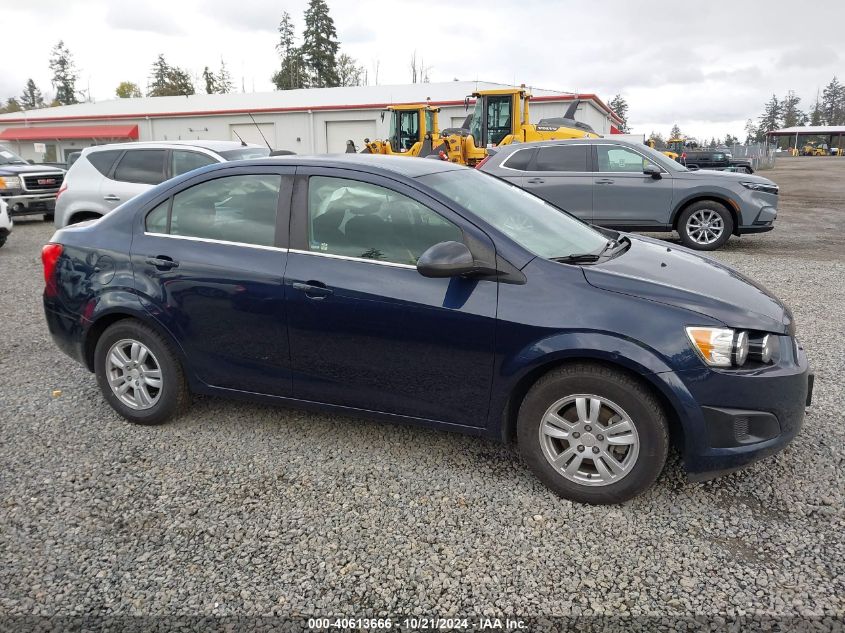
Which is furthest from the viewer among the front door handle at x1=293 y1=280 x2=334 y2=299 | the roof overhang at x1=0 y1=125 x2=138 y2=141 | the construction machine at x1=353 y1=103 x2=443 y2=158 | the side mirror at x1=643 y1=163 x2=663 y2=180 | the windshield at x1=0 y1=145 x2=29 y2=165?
the roof overhang at x1=0 y1=125 x2=138 y2=141

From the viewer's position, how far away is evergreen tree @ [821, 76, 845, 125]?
379 feet

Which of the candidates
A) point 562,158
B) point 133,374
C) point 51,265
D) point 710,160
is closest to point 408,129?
point 562,158

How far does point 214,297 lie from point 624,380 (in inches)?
87.7

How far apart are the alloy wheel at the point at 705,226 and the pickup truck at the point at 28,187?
12.5 metres

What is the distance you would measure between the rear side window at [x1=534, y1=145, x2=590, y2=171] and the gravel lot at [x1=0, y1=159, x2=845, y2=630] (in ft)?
22.0

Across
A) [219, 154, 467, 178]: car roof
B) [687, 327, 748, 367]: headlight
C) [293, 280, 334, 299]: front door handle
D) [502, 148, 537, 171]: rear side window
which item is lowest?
[687, 327, 748, 367]: headlight

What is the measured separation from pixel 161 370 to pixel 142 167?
592 centimetres

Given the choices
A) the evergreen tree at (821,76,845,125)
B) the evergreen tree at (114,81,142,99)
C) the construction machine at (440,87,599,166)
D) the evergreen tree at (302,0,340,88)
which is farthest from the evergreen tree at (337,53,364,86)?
the evergreen tree at (821,76,845,125)

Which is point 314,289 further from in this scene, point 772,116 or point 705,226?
point 772,116

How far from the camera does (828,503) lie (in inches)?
123

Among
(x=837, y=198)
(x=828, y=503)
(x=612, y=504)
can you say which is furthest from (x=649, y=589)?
(x=837, y=198)

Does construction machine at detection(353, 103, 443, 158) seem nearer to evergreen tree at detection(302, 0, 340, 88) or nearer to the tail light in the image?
the tail light

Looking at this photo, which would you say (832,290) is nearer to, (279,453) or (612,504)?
(612,504)

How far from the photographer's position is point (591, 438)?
305 centimetres
